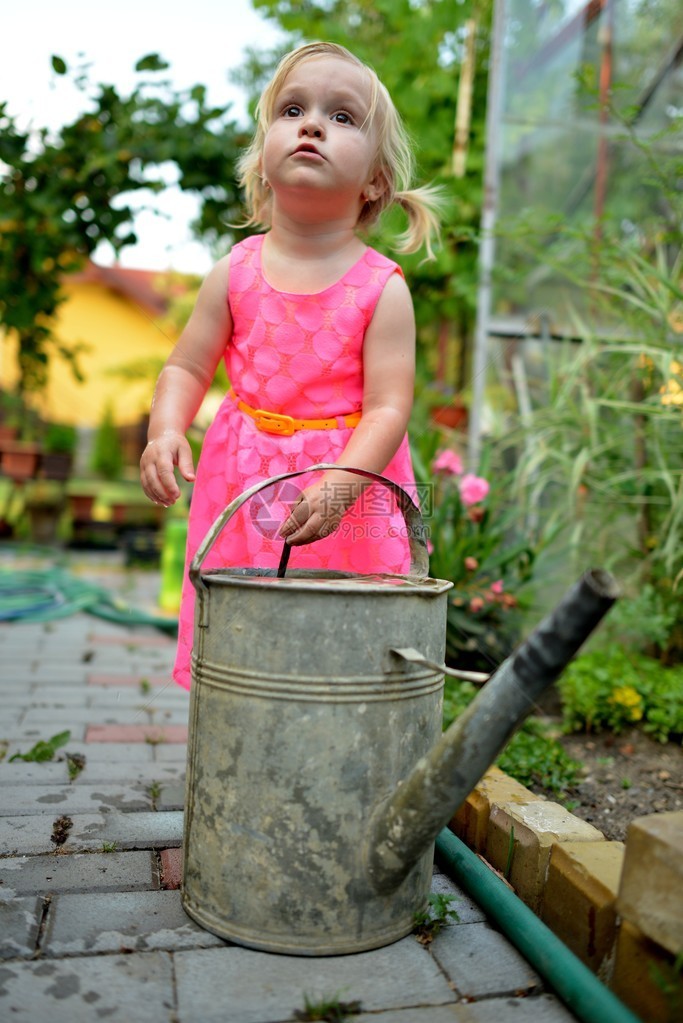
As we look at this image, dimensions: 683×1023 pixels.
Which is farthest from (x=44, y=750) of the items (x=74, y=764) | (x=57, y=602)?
(x=57, y=602)

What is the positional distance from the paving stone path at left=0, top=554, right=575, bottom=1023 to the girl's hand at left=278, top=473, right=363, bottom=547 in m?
0.62

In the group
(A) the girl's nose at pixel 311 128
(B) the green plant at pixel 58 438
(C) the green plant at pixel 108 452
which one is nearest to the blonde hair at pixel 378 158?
(A) the girl's nose at pixel 311 128

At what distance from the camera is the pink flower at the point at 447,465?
2.92m

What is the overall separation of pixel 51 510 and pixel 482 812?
6632 millimetres

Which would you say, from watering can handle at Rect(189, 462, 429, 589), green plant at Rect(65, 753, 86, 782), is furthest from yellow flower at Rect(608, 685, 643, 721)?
green plant at Rect(65, 753, 86, 782)

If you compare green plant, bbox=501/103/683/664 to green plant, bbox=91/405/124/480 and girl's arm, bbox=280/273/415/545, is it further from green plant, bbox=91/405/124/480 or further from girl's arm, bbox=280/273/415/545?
green plant, bbox=91/405/124/480

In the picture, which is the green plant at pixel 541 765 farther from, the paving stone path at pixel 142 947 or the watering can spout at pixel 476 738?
the watering can spout at pixel 476 738

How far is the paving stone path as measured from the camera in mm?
1136

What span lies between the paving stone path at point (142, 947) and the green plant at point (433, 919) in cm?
1

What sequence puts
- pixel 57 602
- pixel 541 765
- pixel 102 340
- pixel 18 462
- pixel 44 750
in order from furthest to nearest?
pixel 102 340, pixel 18 462, pixel 57 602, pixel 44 750, pixel 541 765

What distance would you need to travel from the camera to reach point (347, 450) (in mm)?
1493

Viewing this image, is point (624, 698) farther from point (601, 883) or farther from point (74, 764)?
point (74, 764)

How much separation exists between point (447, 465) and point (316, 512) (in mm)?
1597

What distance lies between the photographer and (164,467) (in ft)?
4.96
